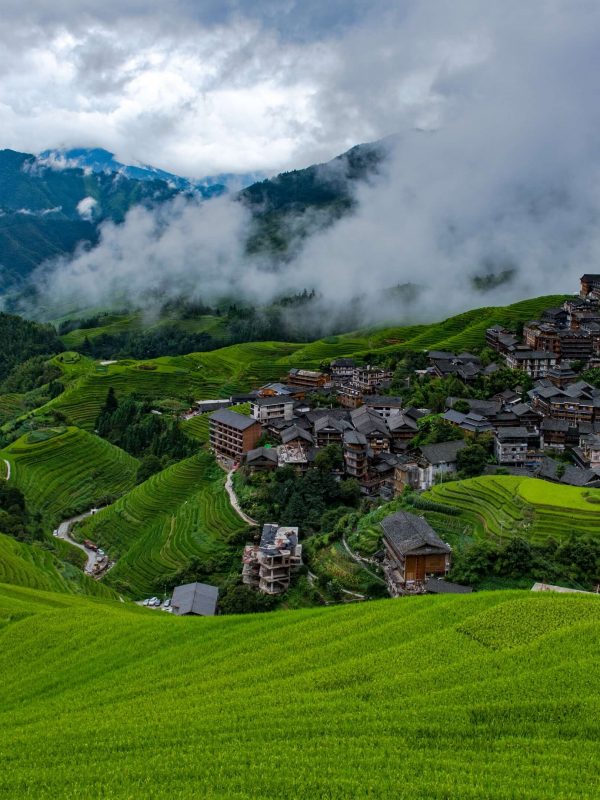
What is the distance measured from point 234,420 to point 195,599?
20.5 meters

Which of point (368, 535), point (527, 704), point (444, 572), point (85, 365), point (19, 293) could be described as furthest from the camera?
point (19, 293)

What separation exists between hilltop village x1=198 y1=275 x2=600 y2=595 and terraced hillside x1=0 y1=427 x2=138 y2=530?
9.40m

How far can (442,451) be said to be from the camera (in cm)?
4003

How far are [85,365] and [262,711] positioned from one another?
259ft

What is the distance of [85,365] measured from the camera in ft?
282

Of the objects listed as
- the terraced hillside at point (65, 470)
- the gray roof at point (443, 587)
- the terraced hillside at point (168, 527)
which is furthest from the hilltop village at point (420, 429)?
the terraced hillside at point (65, 470)

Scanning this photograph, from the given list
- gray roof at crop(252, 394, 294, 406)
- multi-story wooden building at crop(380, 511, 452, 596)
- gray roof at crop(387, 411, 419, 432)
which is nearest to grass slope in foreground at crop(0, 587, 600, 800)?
multi-story wooden building at crop(380, 511, 452, 596)

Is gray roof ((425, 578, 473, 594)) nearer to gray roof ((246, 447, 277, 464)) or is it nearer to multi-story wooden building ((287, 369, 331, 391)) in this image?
gray roof ((246, 447, 277, 464))

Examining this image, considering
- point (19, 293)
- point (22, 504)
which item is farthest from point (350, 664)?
point (19, 293)

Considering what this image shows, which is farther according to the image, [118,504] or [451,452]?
[118,504]

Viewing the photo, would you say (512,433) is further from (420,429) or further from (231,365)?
(231,365)

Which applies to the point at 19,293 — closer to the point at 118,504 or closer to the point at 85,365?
the point at 85,365

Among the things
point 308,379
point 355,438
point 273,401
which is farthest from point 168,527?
point 308,379

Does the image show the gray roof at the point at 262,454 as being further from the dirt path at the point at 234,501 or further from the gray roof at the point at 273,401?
the gray roof at the point at 273,401
